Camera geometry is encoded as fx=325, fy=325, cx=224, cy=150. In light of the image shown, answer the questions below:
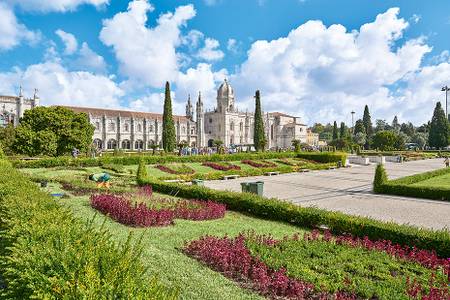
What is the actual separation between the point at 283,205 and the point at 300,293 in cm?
519

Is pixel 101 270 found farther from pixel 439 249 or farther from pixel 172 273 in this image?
pixel 439 249

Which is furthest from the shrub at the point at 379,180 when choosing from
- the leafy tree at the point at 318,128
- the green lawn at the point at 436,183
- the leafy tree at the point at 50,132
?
the leafy tree at the point at 318,128

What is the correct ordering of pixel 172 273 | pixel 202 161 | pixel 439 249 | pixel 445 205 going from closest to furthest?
pixel 172 273 → pixel 439 249 → pixel 445 205 → pixel 202 161

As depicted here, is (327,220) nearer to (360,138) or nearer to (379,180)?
(379,180)

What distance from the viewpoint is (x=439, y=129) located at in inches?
2704

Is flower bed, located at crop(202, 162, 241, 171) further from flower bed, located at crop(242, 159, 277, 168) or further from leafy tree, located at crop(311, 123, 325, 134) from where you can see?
leafy tree, located at crop(311, 123, 325, 134)

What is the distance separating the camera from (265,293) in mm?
4633

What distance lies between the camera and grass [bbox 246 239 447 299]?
467cm

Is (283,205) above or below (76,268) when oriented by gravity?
below

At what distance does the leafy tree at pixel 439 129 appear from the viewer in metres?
68.1

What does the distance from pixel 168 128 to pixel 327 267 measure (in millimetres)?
38616

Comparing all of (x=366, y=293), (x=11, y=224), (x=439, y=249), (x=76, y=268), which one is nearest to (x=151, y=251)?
(x=11, y=224)

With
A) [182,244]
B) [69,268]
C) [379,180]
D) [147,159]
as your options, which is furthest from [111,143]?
[69,268]

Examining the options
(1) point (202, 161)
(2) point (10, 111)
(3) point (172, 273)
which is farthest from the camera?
(2) point (10, 111)
